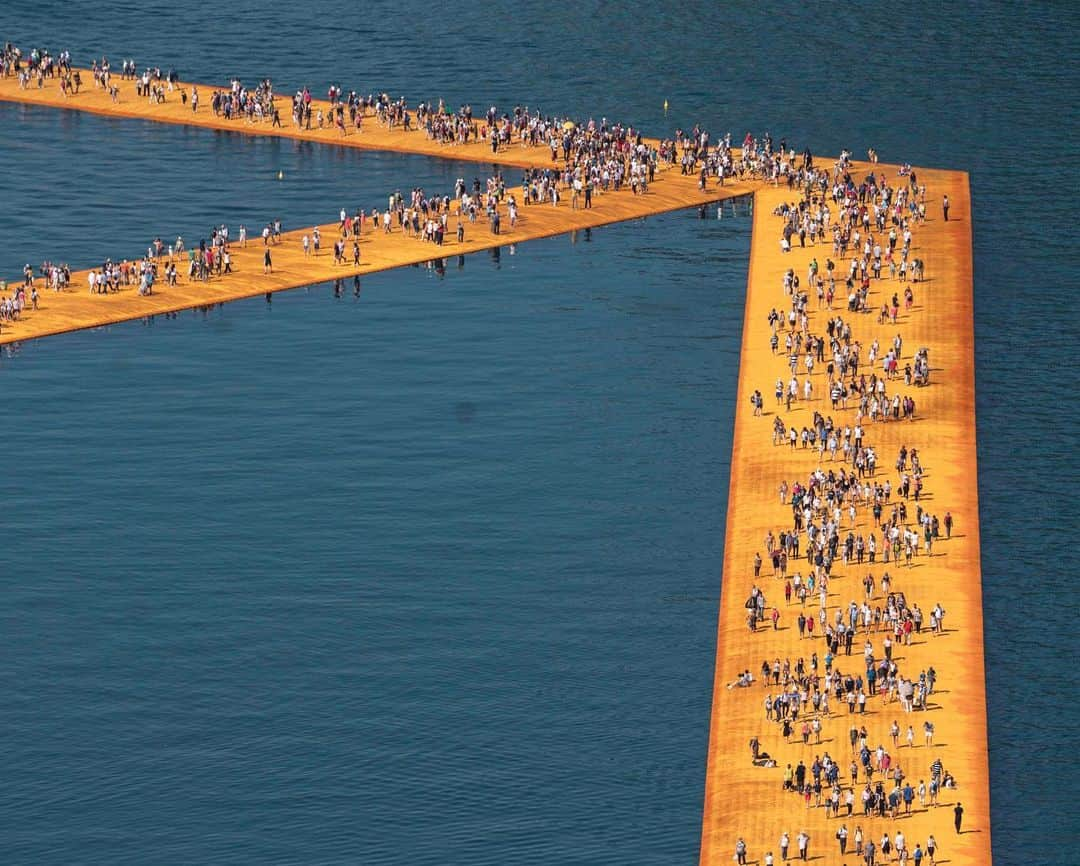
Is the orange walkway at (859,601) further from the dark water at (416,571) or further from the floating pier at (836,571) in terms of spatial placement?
the dark water at (416,571)

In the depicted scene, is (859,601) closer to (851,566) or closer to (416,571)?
(851,566)

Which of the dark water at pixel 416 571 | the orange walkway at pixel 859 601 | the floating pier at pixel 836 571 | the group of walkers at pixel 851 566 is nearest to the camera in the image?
the orange walkway at pixel 859 601

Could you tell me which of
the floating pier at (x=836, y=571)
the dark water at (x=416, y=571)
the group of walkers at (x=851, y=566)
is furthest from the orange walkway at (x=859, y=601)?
the dark water at (x=416, y=571)

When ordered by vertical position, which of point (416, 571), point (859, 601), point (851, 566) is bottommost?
point (859, 601)

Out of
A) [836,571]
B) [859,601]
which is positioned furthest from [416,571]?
[859,601]

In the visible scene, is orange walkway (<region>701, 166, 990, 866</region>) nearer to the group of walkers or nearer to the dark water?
the group of walkers
